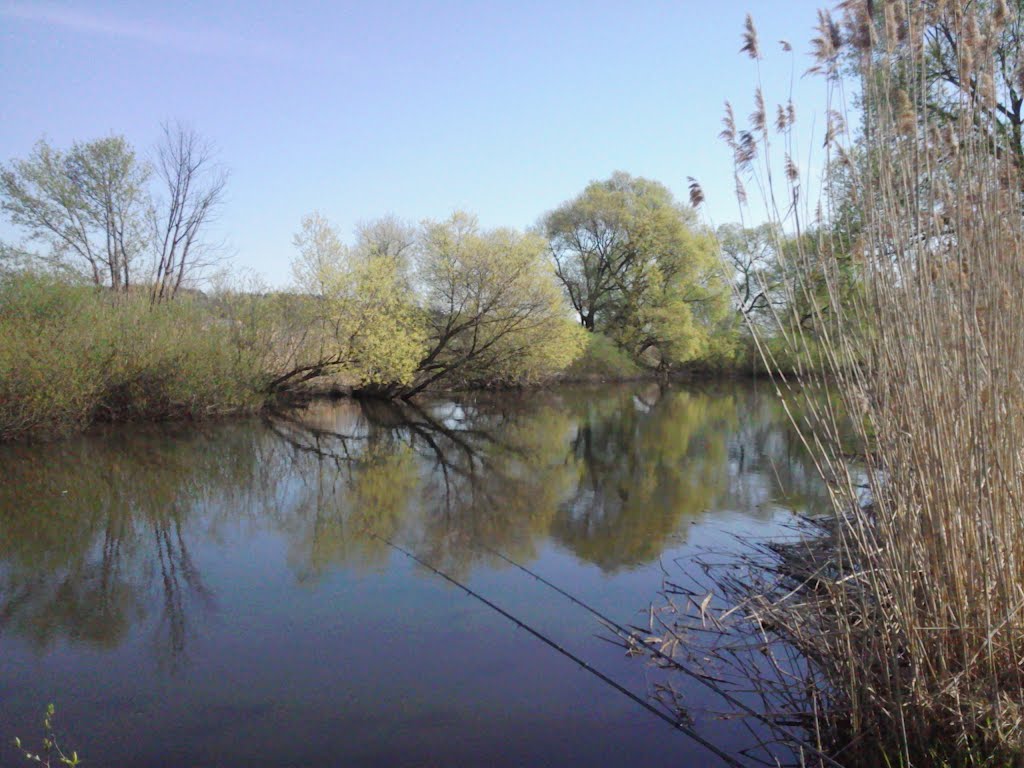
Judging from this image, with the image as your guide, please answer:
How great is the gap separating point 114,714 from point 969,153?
4.91 m

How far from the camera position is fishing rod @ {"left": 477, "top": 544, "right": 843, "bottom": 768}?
3.30m

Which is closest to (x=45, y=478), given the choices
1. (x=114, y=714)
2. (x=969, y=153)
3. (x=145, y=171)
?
(x=114, y=714)

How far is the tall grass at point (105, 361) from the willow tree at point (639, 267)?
20.6 m

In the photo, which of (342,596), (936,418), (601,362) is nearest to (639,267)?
(601,362)

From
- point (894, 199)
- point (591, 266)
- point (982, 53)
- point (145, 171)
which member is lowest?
point (894, 199)

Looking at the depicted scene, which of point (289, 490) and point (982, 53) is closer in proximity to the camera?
point (982, 53)

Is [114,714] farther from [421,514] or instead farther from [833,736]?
[421,514]

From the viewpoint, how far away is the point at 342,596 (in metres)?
5.58

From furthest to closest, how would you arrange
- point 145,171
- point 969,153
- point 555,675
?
point 145,171 < point 555,675 < point 969,153

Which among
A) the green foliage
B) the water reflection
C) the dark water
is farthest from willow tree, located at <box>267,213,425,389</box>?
the green foliage

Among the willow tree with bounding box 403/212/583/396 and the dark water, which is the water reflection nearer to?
the dark water

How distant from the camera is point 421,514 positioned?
8.18 m

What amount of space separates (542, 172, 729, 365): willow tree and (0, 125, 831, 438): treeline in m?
0.09

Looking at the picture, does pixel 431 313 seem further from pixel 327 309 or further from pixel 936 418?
pixel 936 418
